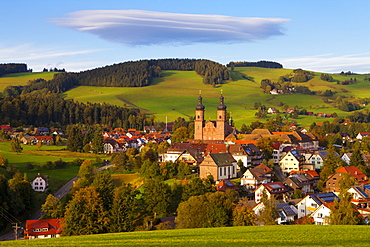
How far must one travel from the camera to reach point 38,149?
100 m

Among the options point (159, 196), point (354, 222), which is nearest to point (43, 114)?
point (159, 196)

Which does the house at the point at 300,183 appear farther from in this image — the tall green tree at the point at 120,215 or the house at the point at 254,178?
the tall green tree at the point at 120,215

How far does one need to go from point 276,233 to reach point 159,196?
24.9 m

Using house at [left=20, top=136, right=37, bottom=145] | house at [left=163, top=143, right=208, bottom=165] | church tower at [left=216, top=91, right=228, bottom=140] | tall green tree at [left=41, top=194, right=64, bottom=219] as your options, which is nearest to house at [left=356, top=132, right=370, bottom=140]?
church tower at [left=216, top=91, right=228, bottom=140]

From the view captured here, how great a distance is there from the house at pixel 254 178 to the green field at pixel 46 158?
996 inches

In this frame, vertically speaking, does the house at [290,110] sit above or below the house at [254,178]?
above

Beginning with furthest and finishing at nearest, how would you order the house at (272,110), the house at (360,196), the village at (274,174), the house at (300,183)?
1. the house at (272,110)
2. the house at (300,183)
3. the house at (360,196)
4. the village at (274,174)

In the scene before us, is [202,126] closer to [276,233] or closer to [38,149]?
[38,149]

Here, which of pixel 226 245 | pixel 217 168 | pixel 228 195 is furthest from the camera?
pixel 217 168

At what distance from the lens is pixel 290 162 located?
263 feet

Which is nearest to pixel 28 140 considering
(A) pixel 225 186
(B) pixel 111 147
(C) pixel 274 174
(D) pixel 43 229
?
(B) pixel 111 147

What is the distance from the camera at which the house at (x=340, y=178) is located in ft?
221

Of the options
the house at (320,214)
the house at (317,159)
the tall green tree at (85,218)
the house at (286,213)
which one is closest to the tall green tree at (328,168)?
the house at (317,159)

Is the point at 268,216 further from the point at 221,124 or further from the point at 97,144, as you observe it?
the point at 97,144
